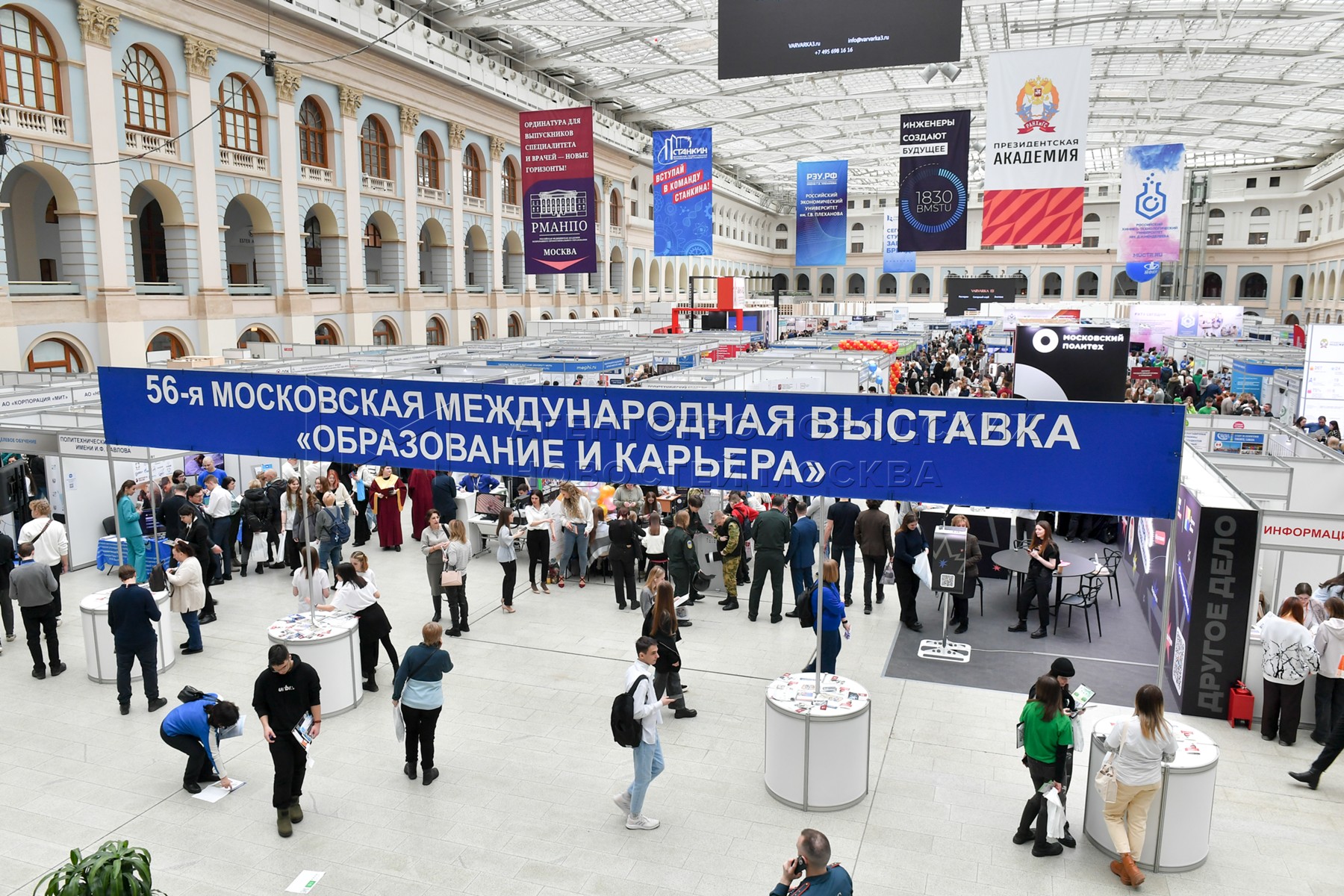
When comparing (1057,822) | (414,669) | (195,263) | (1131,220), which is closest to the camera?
(1057,822)

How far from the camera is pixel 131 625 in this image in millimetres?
7762

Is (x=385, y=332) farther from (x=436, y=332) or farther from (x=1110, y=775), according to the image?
(x=1110, y=775)

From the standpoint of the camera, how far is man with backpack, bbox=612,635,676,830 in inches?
236

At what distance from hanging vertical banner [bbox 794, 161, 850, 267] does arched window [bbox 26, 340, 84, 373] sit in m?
18.5

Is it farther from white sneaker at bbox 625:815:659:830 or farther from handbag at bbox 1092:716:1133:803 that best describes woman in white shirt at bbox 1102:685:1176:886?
white sneaker at bbox 625:815:659:830

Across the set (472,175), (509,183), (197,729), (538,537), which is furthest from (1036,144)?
(509,183)

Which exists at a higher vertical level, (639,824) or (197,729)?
(197,729)

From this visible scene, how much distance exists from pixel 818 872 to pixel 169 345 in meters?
26.7

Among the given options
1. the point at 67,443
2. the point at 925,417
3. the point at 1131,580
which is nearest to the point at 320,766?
the point at 925,417

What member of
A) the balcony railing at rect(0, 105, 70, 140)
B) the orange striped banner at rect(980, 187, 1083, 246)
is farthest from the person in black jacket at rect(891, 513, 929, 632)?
the balcony railing at rect(0, 105, 70, 140)

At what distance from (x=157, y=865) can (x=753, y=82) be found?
140ft

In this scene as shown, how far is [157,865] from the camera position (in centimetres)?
592

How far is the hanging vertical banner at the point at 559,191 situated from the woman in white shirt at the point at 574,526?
5.12 metres

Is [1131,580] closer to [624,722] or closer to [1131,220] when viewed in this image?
[624,722]
